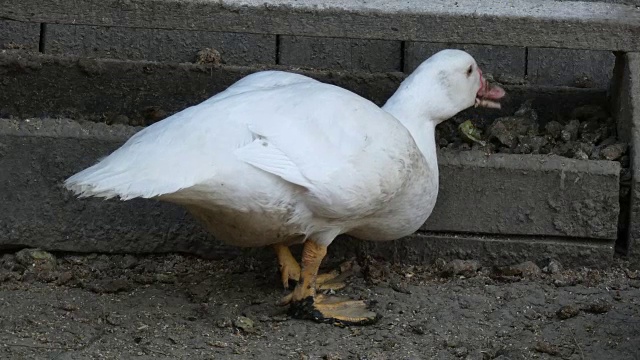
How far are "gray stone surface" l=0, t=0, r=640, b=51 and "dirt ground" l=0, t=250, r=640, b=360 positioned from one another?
876 mm

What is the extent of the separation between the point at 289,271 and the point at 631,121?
4.83 ft

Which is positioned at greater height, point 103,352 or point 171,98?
point 171,98

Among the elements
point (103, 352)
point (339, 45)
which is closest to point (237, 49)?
point (339, 45)

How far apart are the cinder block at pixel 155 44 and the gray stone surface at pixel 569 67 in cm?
121

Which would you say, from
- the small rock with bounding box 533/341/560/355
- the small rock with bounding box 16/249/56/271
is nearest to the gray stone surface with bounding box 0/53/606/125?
the small rock with bounding box 16/249/56/271

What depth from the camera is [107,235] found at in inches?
177

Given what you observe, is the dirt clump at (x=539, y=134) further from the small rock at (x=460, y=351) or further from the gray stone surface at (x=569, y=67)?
the small rock at (x=460, y=351)

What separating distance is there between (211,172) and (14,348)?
2.74 feet

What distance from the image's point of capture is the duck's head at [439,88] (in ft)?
14.3

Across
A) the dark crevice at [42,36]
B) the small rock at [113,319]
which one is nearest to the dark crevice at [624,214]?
the small rock at [113,319]

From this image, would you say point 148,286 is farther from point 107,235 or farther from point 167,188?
point 167,188

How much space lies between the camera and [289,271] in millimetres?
4297

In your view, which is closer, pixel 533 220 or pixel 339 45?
pixel 533 220

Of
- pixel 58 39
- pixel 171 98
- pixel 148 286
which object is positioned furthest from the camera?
pixel 58 39
